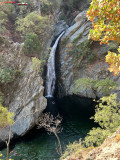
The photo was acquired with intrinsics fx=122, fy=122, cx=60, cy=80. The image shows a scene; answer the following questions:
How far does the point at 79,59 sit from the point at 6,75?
21000mm

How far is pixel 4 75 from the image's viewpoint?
17.9 metres

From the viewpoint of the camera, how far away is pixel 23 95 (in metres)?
19.6

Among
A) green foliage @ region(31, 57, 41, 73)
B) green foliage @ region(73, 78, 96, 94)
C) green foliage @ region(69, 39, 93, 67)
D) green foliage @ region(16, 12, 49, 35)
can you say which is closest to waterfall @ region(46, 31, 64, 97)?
green foliage @ region(69, 39, 93, 67)

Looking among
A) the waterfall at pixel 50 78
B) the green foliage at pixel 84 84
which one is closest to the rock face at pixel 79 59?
the green foliage at pixel 84 84

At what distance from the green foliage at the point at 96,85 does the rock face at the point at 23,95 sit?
13.0 meters

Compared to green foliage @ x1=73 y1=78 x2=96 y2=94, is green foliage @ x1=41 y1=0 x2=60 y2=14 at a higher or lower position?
higher

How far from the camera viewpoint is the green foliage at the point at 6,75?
17922mm

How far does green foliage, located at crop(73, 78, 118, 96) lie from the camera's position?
27.5m

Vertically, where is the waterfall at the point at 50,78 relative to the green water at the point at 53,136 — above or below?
above

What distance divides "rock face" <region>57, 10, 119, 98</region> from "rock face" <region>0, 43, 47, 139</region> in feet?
46.6

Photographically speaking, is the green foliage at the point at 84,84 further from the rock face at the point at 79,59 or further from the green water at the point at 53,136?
the green water at the point at 53,136

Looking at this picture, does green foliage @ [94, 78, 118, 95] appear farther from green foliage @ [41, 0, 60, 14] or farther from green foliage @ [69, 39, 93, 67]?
green foliage @ [41, 0, 60, 14]

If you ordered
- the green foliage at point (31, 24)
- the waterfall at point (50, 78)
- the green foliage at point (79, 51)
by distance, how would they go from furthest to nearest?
the waterfall at point (50, 78) → the green foliage at point (79, 51) → the green foliage at point (31, 24)

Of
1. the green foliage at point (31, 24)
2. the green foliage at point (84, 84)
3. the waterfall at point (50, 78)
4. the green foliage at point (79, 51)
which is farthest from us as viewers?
the waterfall at point (50, 78)
